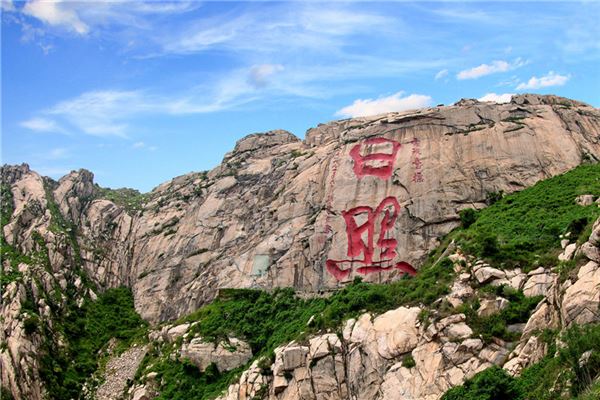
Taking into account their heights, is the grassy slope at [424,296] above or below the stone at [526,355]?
above

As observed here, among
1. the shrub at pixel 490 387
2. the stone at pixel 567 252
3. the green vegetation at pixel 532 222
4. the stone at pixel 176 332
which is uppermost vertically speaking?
the green vegetation at pixel 532 222

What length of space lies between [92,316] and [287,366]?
21.3m

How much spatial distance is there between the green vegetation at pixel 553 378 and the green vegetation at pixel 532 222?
6.25 meters

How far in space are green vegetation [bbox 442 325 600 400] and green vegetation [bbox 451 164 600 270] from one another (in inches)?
246

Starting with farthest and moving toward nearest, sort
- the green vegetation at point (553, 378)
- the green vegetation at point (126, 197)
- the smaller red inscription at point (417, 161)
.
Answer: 1. the green vegetation at point (126, 197)
2. the smaller red inscription at point (417, 161)
3. the green vegetation at point (553, 378)

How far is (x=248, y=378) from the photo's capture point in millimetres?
30953

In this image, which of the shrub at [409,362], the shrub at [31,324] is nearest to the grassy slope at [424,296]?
the shrub at [409,362]

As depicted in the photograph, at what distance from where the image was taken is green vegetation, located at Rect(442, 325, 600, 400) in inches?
688

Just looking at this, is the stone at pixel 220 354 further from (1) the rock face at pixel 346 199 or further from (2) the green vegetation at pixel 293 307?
(1) the rock face at pixel 346 199

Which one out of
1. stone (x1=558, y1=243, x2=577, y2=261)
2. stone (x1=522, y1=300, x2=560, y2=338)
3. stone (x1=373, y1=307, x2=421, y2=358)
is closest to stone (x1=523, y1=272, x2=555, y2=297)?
stone (x1=558, y1=243, x2=577, y2=261)

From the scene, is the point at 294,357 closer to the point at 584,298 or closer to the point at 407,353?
the point at 407,353

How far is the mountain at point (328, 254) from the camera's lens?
2672cm

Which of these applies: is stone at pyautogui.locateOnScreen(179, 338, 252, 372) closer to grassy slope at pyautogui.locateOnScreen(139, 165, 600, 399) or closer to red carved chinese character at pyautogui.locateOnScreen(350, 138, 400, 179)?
grassy slope at pyautogui.locateOnScreen(139, 165, 600, 399)

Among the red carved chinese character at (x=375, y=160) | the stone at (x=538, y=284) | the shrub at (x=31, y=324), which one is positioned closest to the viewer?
the stone at (x=538, y=284)
